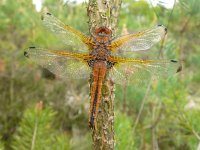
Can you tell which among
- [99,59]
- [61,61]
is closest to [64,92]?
[61,61]

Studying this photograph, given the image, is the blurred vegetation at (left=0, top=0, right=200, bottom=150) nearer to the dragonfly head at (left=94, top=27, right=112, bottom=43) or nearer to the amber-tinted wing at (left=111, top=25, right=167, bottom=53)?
the amber-tinted wing at (left=111, top=25, right=167, bottom=53)

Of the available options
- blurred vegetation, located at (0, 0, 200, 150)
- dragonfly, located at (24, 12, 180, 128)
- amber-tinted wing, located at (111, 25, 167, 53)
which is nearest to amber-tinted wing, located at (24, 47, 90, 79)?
dragonfly, located at (24, 12, 180, 128)

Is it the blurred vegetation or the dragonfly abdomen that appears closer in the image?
the dragonfly abdomen

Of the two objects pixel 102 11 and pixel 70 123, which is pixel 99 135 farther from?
pixel 70 123

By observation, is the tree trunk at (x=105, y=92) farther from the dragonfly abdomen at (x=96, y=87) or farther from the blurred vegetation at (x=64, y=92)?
the blurred vegetation at (x=64, y=92)

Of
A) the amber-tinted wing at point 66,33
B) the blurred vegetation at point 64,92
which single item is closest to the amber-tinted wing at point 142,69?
the amber-tinted wing at point 66,33

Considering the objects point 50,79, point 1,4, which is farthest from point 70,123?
point 1,4

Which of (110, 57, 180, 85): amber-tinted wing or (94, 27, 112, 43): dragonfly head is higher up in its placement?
(94, 27, 112, 43): dragonfly head
